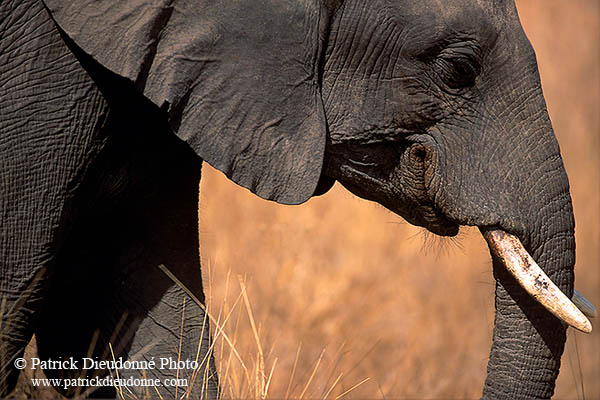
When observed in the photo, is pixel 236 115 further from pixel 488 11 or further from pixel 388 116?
pixel 488 11

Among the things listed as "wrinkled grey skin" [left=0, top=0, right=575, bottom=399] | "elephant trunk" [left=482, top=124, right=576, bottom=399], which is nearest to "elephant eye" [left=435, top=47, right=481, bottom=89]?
"wrinkled grey skin" [left=0, top=0, right=575, bottom=399]

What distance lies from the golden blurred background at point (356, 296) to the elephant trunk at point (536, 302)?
78.2 inches

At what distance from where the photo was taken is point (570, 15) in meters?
7.69

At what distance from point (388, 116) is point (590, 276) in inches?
159

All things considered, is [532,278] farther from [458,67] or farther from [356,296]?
[356,296]

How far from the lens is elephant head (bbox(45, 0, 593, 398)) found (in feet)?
8.29

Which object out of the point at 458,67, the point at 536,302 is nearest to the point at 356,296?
the point at 536,302

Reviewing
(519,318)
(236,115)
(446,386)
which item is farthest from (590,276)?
(236,115)

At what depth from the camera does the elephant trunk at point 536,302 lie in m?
2.66

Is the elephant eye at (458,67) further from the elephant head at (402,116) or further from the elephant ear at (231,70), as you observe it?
the elephant ear at (231,70)

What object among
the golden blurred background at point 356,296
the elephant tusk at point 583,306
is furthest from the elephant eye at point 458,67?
the golden blurred background at point 356,296

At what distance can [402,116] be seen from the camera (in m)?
2.68

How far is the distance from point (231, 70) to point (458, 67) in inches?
21.2

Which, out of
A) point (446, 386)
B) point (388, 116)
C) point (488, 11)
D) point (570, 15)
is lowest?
point (446, 386)
